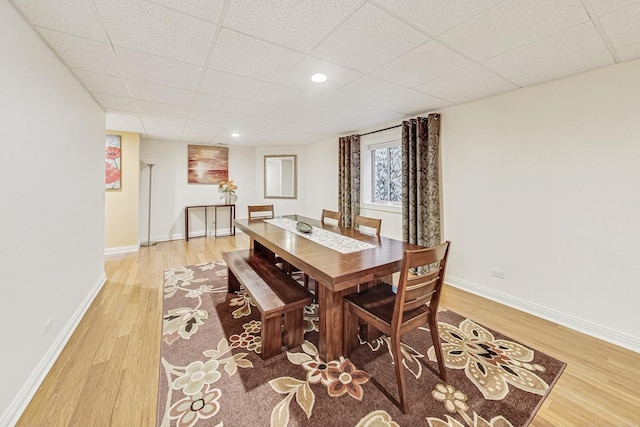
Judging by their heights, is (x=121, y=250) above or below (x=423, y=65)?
below

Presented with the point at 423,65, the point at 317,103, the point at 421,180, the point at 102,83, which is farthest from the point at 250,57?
the point at 421,180

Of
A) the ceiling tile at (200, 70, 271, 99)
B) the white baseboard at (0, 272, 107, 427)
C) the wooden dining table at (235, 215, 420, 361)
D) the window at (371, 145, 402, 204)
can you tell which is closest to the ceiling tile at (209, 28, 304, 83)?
the ceiling tile at (200, 70, 271, 99)

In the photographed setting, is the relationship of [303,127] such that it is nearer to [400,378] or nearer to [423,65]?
[423,65]

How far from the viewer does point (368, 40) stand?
1.67 m

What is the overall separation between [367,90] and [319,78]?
1.89 ft

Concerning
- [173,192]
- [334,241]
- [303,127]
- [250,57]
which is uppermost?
[303,127]

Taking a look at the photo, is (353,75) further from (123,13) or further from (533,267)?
(533,267)

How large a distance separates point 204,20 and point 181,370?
7.31ft

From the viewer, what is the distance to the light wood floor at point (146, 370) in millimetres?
1387

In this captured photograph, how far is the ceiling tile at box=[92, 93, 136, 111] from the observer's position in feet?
8.93

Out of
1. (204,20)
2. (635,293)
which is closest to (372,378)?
(635,293)

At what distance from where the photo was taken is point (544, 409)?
1432mm

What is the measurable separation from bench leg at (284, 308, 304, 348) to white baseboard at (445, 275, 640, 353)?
2.20m

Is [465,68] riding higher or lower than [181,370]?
higher
